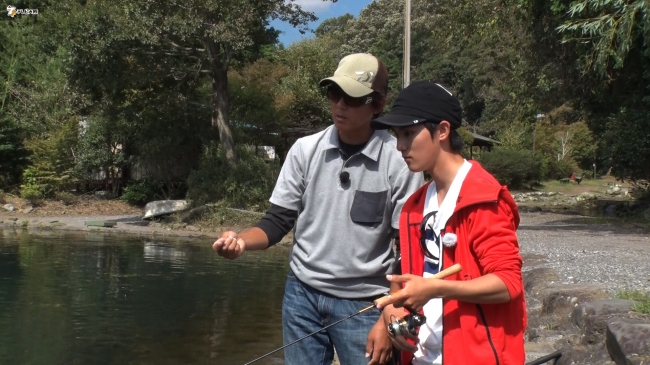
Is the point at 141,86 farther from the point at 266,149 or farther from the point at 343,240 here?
the point at 343,240

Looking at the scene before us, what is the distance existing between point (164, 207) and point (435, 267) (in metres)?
21.0

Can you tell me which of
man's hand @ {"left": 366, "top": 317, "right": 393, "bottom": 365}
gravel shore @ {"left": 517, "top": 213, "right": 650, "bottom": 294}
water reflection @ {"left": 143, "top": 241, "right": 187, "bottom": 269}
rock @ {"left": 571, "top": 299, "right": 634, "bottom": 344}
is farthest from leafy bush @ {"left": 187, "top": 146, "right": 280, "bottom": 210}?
man's hand @ {"left": 366, "top": 317, "right": 393, "bottom": 365}

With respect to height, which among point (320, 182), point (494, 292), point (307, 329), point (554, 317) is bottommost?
point (554, 317)

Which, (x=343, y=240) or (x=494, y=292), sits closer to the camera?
(x=494, y=292)

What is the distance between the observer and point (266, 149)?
86.4 feet

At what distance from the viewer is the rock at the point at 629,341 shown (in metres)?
4.46

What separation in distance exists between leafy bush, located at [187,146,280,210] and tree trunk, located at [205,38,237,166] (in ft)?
1.20

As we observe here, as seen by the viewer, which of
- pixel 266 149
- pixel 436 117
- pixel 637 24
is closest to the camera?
pixel 436 117

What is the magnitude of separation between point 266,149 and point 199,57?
5.52 metres

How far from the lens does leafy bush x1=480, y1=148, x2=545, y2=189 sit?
35594mm

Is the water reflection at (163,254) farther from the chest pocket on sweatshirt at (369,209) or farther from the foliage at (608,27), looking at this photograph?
the chest pocket on sweatshirt at (369,209)

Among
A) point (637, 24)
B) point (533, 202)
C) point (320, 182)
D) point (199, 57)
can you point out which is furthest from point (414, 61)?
point (320, 182)

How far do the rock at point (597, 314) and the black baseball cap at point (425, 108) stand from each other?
3442 millimetres

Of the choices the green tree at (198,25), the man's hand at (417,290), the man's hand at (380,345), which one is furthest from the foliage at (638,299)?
the green tree at (198,25)
